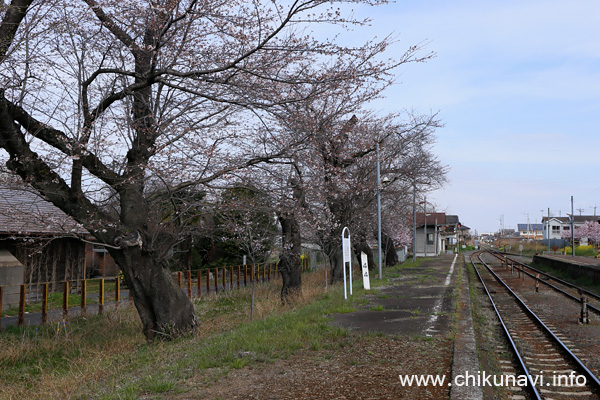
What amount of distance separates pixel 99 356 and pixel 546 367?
7377mm

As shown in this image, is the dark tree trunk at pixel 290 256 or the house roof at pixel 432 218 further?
the house roof at pixel 432 218

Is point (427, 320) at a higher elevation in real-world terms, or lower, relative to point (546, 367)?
higher

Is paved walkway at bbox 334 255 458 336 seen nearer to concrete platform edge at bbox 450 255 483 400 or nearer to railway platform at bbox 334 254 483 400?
railway platform at bbox 334 254 483 400

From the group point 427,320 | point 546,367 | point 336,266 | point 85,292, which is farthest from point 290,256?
point 546,367

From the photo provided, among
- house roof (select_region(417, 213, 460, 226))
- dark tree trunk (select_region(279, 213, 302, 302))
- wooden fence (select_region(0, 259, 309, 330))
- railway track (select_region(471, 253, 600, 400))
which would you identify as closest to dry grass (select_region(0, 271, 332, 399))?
wooden fence (select_region(0, 259, 309, 330))

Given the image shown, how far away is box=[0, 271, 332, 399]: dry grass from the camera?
6.04m

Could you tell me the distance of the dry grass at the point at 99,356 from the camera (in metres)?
6.04

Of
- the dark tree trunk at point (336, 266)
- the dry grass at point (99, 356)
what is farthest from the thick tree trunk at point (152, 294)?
the dark tree trunk at point (336, 266)

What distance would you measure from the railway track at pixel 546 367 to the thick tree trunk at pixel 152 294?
612cm

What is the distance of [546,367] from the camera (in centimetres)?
822

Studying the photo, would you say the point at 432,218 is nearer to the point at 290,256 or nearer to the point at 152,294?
the point at 290,256

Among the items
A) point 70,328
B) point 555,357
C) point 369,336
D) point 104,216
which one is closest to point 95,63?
point 104,216

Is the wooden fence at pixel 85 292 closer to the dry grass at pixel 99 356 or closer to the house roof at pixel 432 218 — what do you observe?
the dry grass at pixel 99 356

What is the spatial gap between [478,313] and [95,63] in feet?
38.3
